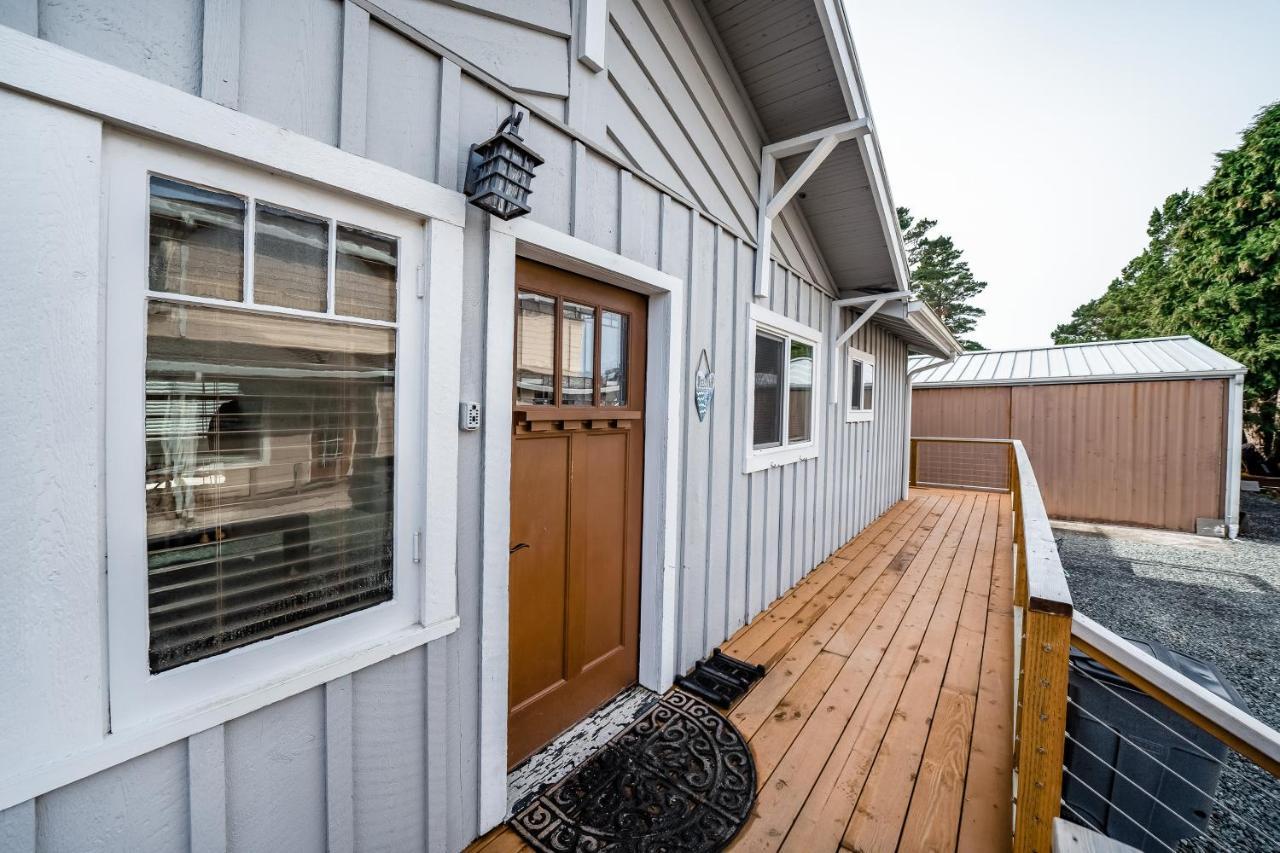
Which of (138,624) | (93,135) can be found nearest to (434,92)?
(93,135)

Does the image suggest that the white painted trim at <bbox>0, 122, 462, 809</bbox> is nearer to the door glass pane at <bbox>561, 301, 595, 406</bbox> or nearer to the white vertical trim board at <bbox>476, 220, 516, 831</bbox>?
the white vertical trim board at <bbox>476, 220, 516, 831</bbox>

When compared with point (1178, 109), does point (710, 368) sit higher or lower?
lower

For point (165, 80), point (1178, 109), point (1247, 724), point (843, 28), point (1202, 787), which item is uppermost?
point (1178, 109)

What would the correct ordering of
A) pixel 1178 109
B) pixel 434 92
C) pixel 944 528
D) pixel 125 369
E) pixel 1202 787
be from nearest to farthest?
pixel 125 369 < pixel 434 92 < pixel 1202 787 < pixel 944 528 < pixel 1178 109

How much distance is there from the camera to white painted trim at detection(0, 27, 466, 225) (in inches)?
34.9

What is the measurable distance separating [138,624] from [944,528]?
7010 mm

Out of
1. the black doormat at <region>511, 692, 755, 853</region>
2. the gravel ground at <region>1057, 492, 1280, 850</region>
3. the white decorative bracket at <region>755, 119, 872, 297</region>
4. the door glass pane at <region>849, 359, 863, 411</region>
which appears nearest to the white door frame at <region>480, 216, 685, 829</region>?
the black doormat at <region>511, 692, 755, 853</region>

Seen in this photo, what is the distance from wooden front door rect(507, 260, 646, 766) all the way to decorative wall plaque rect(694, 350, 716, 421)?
1.21ft

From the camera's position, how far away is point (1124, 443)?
8.19 meters

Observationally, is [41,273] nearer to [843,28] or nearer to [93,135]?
[93,135]

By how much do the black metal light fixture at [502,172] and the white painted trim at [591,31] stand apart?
682 millimetres

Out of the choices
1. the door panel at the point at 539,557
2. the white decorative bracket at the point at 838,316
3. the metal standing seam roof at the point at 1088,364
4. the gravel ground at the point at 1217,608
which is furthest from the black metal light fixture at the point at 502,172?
the metal standing seam roof at the point at 1088,364

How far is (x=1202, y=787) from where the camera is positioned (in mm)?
1828

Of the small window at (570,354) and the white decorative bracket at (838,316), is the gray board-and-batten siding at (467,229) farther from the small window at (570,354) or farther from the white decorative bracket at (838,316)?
the white decorative bracket at (838,316)
